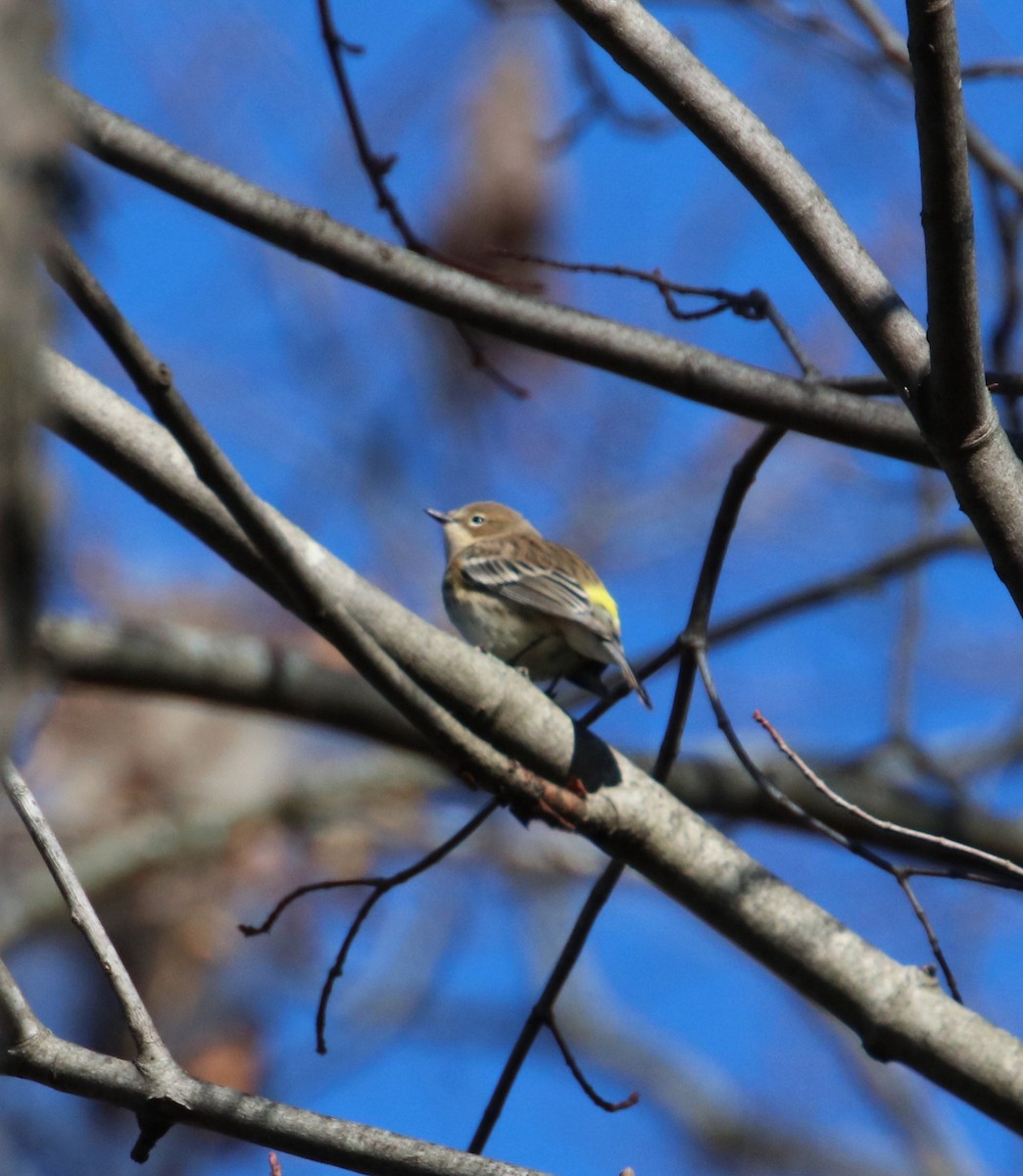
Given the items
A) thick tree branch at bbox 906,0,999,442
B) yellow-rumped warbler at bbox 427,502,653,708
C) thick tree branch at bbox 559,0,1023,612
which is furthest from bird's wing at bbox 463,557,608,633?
thick tree branch at bbox 906,0,999,442

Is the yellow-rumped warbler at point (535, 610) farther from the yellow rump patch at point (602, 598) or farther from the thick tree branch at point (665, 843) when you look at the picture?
the thick tree branch at point (665, 843)

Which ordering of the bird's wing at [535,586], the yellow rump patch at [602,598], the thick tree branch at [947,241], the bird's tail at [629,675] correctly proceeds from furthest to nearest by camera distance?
1. the yellow rump patch at [602,598]
2. the bird's wing at [535,586]
3. the bird's tail at [629,675]
4. the thick tree branch at [947,241]

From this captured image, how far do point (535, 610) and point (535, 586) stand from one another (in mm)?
126

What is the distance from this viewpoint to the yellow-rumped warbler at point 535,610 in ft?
15.9

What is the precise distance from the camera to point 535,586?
5070 mm

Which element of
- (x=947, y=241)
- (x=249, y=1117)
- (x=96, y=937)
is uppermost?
(x=947, y=241)

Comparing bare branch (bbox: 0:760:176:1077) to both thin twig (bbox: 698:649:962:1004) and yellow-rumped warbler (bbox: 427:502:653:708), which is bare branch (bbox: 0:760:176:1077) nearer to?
thin twig (bbox: 698:649:962:1004)

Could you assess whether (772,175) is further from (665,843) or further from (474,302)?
(665,843)

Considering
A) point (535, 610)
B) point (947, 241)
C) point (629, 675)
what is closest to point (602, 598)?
point (535, 610)

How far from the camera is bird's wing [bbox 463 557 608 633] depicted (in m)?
4.77

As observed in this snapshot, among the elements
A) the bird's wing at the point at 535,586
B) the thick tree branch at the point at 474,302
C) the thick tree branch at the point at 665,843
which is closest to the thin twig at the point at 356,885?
the thick tree branch at the point at 665,843

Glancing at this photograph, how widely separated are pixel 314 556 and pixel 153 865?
4442 millimetres

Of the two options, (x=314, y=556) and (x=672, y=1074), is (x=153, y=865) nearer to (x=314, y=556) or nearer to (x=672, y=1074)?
(x=314, y=556)

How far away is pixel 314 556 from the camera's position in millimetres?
3129
